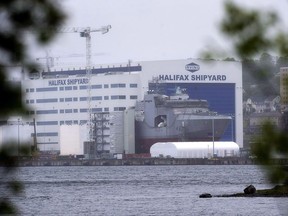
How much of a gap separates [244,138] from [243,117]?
562 cm

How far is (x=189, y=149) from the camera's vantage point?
157500mm

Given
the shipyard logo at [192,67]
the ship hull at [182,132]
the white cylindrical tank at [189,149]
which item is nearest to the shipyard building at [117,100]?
the shipyard logo at [192,67]

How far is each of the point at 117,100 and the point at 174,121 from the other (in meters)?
9.33

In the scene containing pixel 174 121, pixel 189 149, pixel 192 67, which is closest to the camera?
pixel 189 149

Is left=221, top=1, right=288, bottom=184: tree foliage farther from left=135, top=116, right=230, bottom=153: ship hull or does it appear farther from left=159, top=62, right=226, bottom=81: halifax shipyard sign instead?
left=159, top=62, right=226, bottom=81: halifax shipyard sign

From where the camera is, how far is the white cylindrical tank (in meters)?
158

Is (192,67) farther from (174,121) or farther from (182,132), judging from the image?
(182,132)

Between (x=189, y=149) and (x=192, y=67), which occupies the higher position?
(x=192, y=67)

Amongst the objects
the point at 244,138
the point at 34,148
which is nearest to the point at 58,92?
the point at 244,138

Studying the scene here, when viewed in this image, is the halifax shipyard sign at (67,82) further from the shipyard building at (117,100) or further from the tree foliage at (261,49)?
the tree foliage at (261,49)

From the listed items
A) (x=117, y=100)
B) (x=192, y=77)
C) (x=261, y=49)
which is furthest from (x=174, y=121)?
(x=261, y=49)

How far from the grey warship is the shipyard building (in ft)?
2.79

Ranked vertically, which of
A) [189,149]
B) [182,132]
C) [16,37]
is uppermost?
[182,132]

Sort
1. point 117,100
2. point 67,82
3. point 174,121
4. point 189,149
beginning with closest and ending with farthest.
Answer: point 189,149 → point 117,100 → point 174,121 → point 67,82
